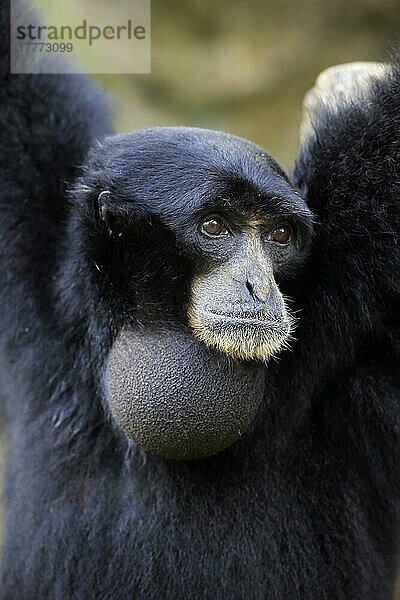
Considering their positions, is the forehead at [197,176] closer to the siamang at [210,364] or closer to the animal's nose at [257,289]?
the siamang at [210,364]

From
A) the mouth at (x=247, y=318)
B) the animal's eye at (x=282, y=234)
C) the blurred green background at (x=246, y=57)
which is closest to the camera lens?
the mouth at (x=247, y=318)

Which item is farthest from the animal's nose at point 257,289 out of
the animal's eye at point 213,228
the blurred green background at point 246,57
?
the blurred green background at point 246,57

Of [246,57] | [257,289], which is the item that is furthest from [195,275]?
[246,57]

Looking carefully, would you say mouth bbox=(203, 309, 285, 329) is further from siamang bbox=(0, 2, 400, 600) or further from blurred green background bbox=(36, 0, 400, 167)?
blurred green background bbox=(36, 0, 400, 167)

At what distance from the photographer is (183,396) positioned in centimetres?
421

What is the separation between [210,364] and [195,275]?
489 millimetres

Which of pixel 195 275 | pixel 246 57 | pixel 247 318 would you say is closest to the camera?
pixel 247 318

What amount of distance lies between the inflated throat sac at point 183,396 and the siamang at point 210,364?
0.4 inches

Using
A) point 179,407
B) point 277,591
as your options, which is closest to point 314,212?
point 179,407

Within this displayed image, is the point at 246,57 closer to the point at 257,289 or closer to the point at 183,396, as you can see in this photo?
the point at 257,289

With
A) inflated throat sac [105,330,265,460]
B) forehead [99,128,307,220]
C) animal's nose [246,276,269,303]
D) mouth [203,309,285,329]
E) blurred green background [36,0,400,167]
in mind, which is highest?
blurred green background [36,0,400,167]

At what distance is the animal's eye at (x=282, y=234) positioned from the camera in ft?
14.4

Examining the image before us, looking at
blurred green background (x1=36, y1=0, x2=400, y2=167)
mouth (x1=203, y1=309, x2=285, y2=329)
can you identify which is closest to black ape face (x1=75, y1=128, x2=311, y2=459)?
mouth (x1=203, y1=309, x2=285, y2=329)

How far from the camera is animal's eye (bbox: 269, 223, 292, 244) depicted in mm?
4387
